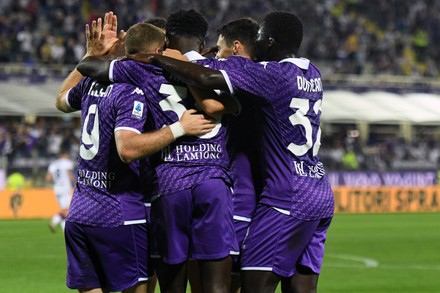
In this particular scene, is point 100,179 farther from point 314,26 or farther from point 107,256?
point 314,26

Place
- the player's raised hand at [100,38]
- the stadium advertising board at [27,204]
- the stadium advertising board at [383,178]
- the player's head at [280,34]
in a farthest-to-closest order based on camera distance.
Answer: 1. the stadium advertising board at [383,178]
2. the stadium advertising board at [27,204]
3. the player's raised hand at [100,38]
4. the player's head at [280,34]

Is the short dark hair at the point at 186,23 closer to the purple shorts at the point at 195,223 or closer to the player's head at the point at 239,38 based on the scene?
the player's head at the point at 239,38

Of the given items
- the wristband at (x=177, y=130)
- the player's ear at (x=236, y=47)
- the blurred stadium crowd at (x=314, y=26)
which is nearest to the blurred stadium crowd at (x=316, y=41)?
the blurred stadium crowd at (x=314, y=26)

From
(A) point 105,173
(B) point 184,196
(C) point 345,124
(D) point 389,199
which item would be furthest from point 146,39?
(C) point 345,124

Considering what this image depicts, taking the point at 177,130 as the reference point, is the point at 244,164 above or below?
below

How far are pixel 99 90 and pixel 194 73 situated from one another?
2.43ft

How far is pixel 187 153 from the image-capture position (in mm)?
7035

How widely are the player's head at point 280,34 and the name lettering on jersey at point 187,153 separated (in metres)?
0.81

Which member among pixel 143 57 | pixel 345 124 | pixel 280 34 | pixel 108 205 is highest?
pixel 280 34

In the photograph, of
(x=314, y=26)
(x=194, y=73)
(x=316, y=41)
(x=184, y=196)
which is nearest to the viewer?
(x=194, y=73)

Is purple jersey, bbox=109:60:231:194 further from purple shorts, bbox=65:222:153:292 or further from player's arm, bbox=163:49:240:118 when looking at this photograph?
purple shorts, bbox=65:222:153:292

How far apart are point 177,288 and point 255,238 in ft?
2.02

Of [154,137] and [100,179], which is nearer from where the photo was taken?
[154,137]

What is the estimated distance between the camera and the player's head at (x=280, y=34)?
7246mm
